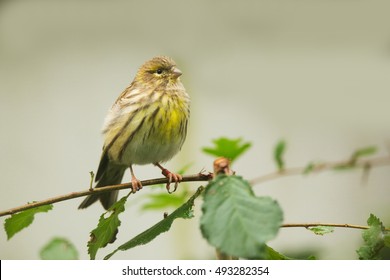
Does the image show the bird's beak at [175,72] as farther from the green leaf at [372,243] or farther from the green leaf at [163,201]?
the green leaf at [372,243]

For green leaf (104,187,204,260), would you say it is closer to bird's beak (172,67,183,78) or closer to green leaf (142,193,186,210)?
green leaf (142,193,186,210)

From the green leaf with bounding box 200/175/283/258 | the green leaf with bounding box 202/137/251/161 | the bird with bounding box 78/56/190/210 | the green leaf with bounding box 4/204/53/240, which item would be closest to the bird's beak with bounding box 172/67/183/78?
the bird with bounding box 78/56/190/210

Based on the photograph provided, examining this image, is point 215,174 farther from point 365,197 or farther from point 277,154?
point 365,197

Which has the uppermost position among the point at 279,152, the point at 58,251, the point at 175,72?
the point at 175,72

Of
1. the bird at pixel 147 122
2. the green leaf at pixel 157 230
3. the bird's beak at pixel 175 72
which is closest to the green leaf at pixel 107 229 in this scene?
the green leaf at pixel 157 230

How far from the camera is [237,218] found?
25.8 inches

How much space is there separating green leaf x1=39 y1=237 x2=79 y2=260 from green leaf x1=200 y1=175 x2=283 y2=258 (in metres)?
0.51

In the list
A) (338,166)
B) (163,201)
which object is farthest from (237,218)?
(338,166)

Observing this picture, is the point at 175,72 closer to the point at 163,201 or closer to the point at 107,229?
the point at 163,201

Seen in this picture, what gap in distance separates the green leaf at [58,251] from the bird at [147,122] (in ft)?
1.54

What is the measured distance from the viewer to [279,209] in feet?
2.12

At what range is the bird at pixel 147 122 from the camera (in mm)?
1665

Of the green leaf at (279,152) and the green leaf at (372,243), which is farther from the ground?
the green leaf at (279,152)

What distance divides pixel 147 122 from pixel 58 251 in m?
0.63
